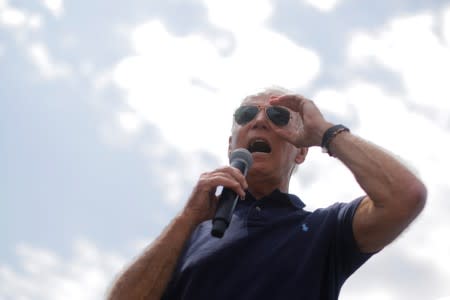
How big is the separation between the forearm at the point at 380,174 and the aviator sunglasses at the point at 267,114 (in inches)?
36.2

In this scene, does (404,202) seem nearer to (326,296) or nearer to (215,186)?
(326,296)

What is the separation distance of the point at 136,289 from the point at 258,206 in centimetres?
109

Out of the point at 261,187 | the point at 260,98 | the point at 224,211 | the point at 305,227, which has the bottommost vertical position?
the point at 224,211

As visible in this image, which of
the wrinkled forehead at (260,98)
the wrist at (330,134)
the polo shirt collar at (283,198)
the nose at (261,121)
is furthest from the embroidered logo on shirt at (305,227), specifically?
the wrinkled forehead at (260,98)

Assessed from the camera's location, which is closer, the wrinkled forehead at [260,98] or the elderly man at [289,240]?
the elderly man at [289,240]

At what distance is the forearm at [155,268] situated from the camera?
185 inches

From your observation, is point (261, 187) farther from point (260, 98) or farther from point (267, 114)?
point (260, 98)

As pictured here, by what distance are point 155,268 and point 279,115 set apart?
163 centimetres

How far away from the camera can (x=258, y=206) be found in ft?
17.1

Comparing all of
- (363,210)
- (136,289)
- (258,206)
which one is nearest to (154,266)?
(136,289)

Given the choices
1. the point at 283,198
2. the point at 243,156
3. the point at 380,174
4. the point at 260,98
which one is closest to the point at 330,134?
the point at 380,174

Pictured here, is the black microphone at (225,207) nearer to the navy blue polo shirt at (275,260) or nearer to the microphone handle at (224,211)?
the microphone handle at (224,211)

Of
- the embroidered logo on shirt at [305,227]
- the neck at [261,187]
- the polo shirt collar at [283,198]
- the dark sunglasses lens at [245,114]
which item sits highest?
the dark sunglasses lens at [245,114]

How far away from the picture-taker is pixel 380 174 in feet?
14.8
